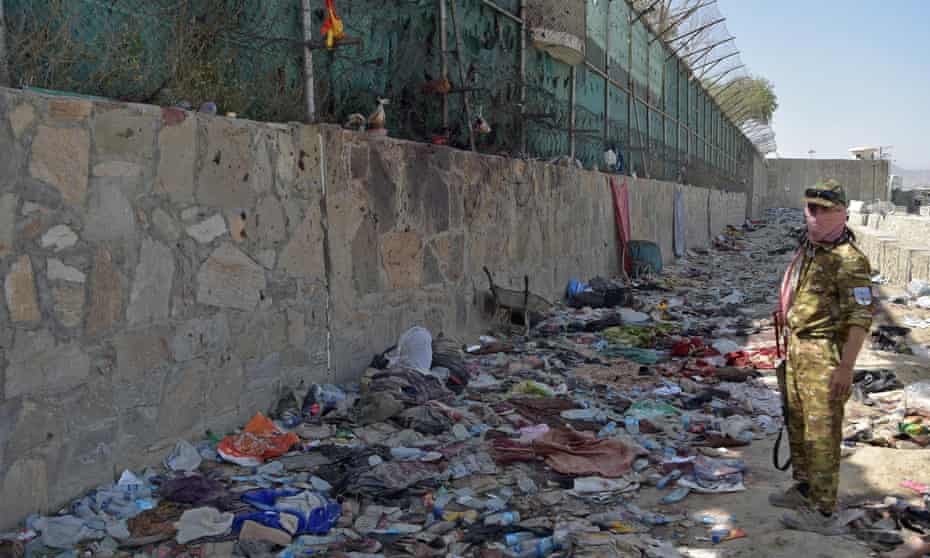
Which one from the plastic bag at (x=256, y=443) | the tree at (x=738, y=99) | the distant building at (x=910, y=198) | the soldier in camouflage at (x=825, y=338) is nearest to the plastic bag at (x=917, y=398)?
the soldier in camouflage at (x=825, y=338)

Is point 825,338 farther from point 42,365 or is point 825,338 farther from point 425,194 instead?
point 425,194

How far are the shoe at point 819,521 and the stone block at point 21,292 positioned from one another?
3422 millimetres

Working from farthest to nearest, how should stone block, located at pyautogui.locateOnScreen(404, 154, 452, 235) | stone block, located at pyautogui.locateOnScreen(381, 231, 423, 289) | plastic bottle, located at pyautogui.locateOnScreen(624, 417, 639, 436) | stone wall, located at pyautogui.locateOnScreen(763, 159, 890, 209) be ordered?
stone wall, located at pyautogui.locateOnScreen(763, 159, 890, 209)
stone block, located at pyautogui.locateOnScreen(404, 154, 452, 235)
stone block, located at pyautogui.locateOnScreen(381, 231, 423, 289)
plastic bottle, located at pyautogui.locateOnScreen(624, 417, 639, 436)

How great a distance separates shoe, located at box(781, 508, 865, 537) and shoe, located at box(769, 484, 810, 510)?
0.06 meters

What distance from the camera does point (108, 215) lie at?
3643 millimetres

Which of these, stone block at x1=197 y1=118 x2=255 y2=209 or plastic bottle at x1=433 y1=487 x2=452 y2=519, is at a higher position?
stone block at x1=197 y1=118 x2=255 y2=209

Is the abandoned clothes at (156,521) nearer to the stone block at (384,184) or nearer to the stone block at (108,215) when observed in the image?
the stone block at (108,215)

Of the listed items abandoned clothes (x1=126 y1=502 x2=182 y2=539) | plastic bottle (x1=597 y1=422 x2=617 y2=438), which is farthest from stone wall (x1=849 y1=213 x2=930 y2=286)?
abandoned clothes (x1=126 y1=502 x2=182 y2=539)

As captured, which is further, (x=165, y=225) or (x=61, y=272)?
(x=165, y=225)

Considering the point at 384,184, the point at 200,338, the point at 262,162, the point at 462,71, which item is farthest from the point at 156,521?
the point at 462,71

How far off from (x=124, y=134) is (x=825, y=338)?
339cm

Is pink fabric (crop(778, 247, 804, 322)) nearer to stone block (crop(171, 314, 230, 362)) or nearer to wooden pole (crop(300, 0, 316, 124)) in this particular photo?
stone block (crop(171, 314, 230, 362))

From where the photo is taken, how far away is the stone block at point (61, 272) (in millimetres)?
3348

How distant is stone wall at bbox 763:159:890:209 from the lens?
57031 mm
